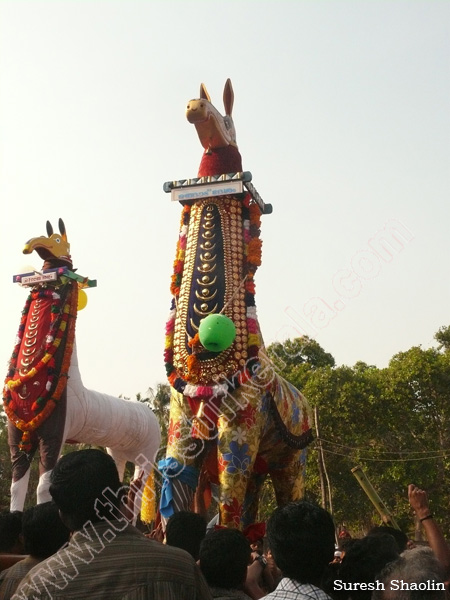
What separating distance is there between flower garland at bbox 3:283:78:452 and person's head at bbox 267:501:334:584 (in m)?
7.19

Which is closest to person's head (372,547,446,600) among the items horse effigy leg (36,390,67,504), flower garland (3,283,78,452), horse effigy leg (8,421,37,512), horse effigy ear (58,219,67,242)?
horse effigy leg (36,390,67,504)

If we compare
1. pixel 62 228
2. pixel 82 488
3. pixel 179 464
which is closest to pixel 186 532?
pixel 82 488

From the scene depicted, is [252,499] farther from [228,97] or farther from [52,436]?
[228,97]

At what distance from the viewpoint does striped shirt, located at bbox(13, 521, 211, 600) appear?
210cm

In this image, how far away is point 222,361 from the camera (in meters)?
7.11

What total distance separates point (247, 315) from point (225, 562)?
14.3ft

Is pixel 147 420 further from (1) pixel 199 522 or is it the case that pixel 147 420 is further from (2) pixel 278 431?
(1) pixel 199 522

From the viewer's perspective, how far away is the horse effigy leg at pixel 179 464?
22.4ft

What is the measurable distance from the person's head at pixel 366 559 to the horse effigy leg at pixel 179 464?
3835 mm

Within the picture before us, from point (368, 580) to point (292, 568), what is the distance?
2.11 feet

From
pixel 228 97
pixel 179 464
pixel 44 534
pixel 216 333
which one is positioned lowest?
pixel 44 534

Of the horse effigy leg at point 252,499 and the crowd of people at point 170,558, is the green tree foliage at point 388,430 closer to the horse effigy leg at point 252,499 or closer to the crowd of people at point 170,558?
the horse effigy leg at point 252,499

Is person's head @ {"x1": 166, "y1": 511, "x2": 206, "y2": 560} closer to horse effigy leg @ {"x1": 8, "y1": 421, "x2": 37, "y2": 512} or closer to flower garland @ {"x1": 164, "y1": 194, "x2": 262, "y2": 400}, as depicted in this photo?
flower garland @ {"x1": 164, "y1": 194, "x2": 262, "y2": 400}

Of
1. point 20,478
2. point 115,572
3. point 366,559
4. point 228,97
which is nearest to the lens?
point 115,572
